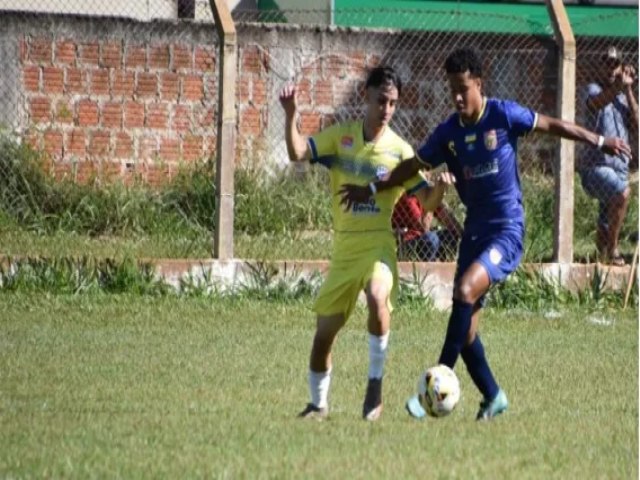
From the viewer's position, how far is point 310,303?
13.5 m

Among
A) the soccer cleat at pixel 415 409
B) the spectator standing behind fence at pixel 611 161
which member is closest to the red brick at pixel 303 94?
the spectator standing behind fence at pixel 611 161

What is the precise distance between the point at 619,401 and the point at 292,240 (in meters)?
5.90

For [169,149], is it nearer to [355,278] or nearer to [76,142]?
[76,142]

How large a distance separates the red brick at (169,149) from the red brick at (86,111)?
75 cm

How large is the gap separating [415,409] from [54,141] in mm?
7722

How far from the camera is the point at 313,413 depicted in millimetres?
8953

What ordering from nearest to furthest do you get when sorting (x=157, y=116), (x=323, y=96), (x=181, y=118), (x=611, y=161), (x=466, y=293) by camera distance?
(x=466, y=293), (x=611, y=161), (x=157, y=116), (x=181, y=118), (x=323, y=96)

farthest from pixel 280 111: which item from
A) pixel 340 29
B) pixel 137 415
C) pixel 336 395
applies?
pixel 137 415

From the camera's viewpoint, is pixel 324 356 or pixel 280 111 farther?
pixel 280 111

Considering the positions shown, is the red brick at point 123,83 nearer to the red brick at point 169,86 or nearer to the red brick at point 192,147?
the red brick at point 169,86

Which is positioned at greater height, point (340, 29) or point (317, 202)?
point (340, 29)

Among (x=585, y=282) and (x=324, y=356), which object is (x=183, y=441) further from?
(x=585, y=282)

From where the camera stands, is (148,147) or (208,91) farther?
(208,91)

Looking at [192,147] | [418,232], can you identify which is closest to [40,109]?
Answer: [192,147]
